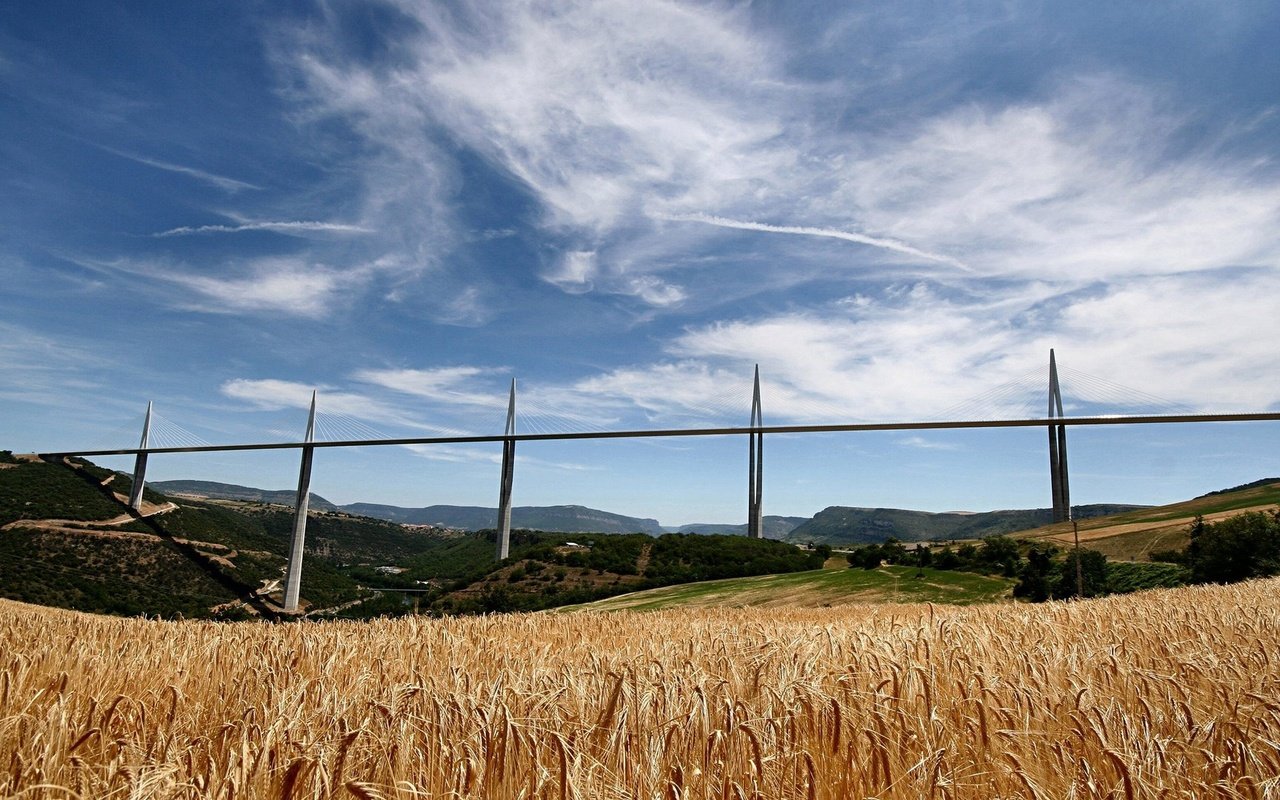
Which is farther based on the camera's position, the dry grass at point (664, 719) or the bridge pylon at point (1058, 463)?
the bridge pylon at point (1058, 463)

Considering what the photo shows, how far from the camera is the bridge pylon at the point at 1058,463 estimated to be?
54.4 m

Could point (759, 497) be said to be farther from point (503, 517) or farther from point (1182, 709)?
point (1182, 709)

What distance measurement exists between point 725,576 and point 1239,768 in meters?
38.7

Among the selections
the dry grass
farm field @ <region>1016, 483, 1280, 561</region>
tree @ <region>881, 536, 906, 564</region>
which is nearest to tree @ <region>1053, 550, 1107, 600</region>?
farm field @ <region>1016, 483, 1280, 561</region>

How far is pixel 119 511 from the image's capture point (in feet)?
297

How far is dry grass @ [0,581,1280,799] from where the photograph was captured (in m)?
2.20

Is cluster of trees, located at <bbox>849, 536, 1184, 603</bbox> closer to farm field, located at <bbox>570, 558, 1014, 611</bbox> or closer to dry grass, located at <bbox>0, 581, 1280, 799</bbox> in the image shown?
farm field, located at <bbox>570, 558, 1014, 611</bbox>

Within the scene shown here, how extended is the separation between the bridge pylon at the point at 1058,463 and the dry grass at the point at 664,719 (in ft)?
186

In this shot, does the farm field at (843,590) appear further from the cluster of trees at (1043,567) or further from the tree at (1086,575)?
the tree at (1086,575)

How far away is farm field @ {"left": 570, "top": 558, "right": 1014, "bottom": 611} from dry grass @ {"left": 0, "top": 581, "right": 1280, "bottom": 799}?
15.5m

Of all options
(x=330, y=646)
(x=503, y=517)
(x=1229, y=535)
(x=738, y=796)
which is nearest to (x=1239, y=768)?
(x=738, y=796)

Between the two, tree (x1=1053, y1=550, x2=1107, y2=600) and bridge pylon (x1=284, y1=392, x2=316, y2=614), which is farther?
bridge pylon (x1=284, y1=392, x2=316, y2=614)

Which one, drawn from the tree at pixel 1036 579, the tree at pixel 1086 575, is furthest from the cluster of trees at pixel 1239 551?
the tree at pixel 1036 579

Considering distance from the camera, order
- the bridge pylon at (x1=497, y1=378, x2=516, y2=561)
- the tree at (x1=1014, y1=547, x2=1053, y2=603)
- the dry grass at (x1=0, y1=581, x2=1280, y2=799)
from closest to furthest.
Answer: the dry grass at (x1=0, y1=581, x2=1280, y2=799) → the tree at (x1=1014, y1=547, x2=1053, y2=603) → the bridge pylon at (x1=497, y1=378, x2=516, y2=561)
